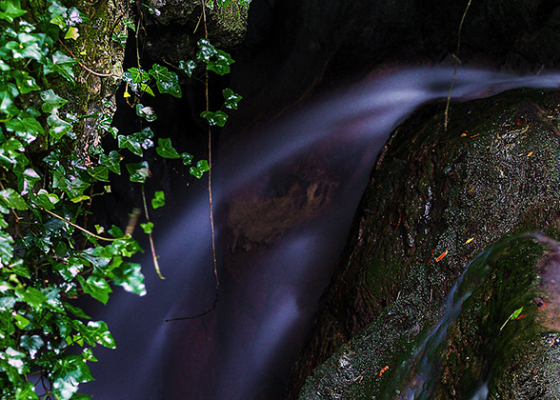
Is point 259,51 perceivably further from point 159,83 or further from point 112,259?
point 112,259

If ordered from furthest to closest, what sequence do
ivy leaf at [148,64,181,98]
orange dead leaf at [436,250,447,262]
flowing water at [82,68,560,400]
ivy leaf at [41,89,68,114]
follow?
flowing water at [82,68,560,400]
orange dead leaf at [436,250,447,262]
ivy leaf at [148,64,181,98]
ivy leaf at [41,89,68,114]

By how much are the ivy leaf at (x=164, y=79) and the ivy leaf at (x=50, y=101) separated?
440 mm

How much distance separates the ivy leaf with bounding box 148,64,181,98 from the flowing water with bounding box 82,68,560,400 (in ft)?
4.79

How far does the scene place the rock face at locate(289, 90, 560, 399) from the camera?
4.84ft

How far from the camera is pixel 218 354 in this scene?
289 cm

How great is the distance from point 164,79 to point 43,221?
2.58 ft

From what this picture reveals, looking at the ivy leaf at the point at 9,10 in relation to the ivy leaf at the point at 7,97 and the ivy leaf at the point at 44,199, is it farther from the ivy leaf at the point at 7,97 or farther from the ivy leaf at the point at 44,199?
the ivy leaf at the point at 44,199

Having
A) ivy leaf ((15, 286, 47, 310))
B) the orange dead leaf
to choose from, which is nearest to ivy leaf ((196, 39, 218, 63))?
ivy leaf ((15, 286, 47, 310))

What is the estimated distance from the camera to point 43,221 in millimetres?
1315

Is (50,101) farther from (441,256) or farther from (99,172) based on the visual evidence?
(441,256)

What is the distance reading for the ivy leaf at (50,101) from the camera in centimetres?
122

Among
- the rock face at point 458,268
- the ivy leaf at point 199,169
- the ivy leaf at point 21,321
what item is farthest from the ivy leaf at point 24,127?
the rock face at point 458,268

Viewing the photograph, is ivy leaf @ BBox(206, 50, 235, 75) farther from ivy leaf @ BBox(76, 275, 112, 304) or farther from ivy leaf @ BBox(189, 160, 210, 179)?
ivy leaf @ BBox(76, 275, 112, 304)

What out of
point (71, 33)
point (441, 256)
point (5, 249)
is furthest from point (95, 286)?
point (441, 256)
